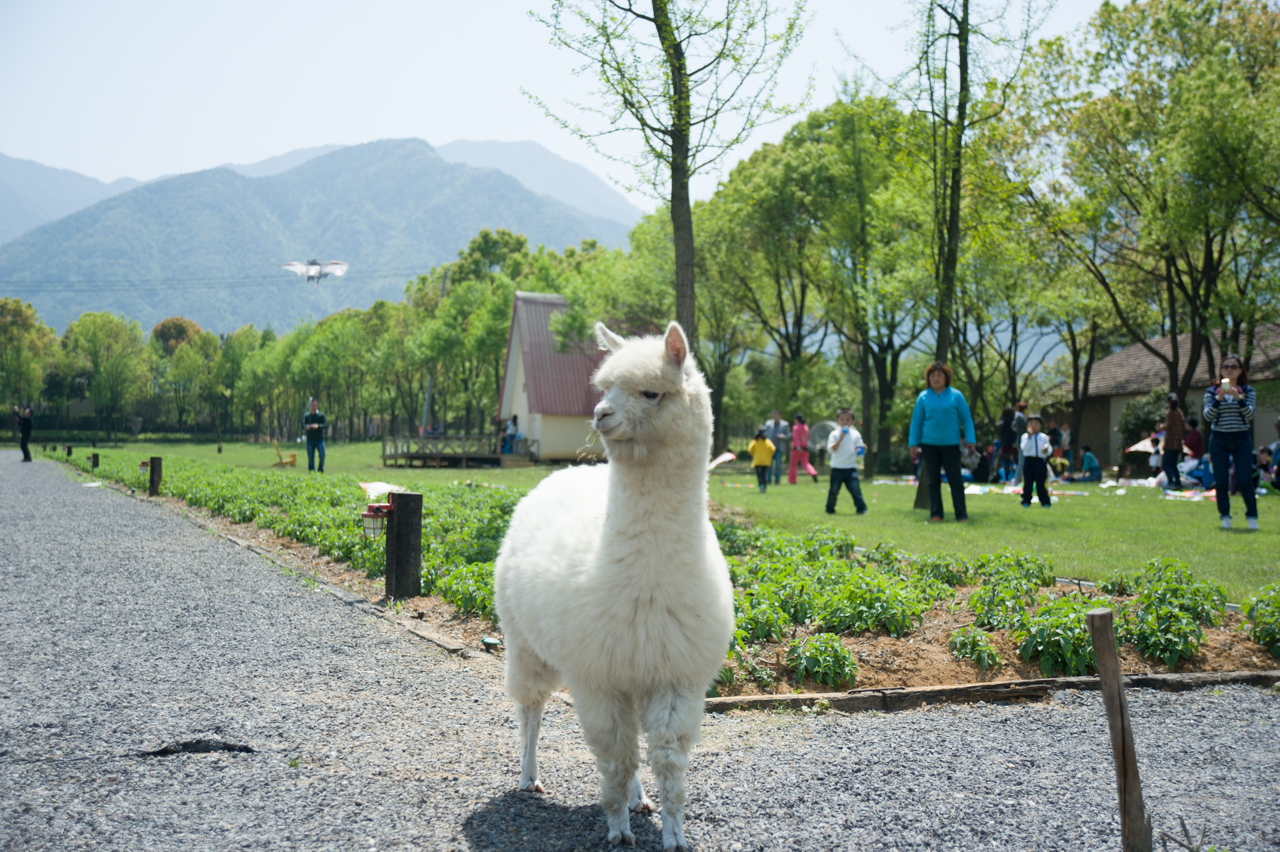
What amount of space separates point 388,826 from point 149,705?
252 centimetres

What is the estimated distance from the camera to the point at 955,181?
55.0ft

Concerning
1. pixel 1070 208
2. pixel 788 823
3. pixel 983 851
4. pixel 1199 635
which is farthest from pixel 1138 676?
pixel 1070 208

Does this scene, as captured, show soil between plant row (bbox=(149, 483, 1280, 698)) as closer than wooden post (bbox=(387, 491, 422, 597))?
Yes

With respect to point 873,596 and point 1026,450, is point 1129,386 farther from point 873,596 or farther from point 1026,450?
point 873,596

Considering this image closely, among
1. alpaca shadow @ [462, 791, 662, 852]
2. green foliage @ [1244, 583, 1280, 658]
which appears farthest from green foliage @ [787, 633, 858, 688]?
green foliage @ [1244, 583, 1280, 658]

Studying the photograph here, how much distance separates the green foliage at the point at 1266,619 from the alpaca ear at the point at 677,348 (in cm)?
555

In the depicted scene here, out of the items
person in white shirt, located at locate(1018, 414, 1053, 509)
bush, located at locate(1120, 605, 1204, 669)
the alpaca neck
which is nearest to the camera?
the alpaca neck

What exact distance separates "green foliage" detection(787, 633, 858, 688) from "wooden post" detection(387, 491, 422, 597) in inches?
169

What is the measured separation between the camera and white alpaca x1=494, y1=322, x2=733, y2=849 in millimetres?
3568

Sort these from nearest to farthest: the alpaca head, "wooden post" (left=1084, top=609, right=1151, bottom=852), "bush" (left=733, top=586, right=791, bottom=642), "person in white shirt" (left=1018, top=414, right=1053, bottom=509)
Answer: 1. "wooden post" (left=1084, top=609, right=1151, bottom=852)
2. the alpaca head
3. "bush" (left=733, top=586, right=791, bottom=642)
4. "person in white shirt" (left=1018, top=414, right=1053, bottom=509)

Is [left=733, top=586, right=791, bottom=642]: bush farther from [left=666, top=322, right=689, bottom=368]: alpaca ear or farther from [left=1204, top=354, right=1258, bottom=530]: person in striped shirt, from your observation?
[left=1204, top=354, right=1258, bottom=530]: person in striped shirt

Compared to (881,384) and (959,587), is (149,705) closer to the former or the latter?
(959,587)

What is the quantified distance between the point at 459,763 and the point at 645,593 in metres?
1.75

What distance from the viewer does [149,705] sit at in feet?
17.6
